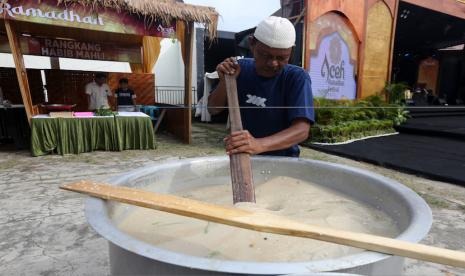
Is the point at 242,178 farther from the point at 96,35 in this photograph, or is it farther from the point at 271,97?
the point at 96,35

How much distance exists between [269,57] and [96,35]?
856 centimetres

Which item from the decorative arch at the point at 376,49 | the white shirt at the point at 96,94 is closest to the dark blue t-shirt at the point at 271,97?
the white shirt at the point at 96,94

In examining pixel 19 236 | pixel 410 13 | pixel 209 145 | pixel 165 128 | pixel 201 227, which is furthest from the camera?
pixel 410 13

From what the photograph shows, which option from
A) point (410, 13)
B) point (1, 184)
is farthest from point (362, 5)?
point (1, 184)

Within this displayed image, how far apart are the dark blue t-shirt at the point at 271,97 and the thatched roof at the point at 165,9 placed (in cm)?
491

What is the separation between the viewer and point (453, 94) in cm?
1416

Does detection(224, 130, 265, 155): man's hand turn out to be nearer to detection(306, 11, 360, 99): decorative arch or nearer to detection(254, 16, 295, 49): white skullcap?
detection(254, 16, 295, 49): white skullcap

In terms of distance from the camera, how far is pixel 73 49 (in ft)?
28.0

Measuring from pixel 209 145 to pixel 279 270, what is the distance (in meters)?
6.12

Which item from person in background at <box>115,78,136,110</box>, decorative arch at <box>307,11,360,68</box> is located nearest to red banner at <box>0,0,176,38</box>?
person in background at <box>115,78,136,110</box>

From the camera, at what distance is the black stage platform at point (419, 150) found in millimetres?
4648

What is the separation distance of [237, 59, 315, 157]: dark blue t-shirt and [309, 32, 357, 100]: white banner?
572 cm

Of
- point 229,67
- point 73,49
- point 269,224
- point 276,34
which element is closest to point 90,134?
point 73,49

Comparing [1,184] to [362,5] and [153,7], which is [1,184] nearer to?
[153,7]
